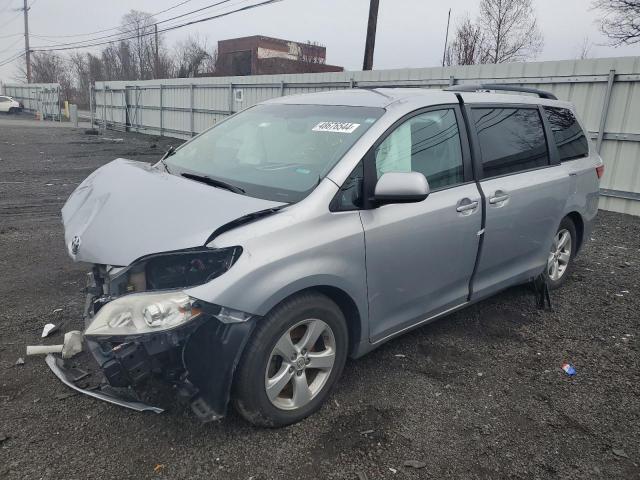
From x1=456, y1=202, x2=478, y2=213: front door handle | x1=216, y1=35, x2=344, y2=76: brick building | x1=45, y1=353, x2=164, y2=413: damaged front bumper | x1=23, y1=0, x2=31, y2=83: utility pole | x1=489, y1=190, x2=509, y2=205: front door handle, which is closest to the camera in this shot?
x1=45, y1=353, x2=164, y2=413: damaged front bumper

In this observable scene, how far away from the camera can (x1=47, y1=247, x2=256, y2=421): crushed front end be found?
2213mm

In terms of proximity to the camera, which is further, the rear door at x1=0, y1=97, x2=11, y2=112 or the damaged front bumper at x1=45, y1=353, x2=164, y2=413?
the rear door at x1=0, y1=97, x2=11, y2=112

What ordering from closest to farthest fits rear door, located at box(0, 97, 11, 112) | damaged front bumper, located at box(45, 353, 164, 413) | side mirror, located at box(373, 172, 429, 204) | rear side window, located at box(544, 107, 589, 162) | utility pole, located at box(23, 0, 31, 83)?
damaged front bumper, located at box(45, 353, 164, 413), side mirror, located at box(373, 172, 429, 204), rear side window, located at box(544, 107, 589, 162), rear door, located at box(0, 97, 11, 112), utility pole, located at box(23, 0, 31, 83)

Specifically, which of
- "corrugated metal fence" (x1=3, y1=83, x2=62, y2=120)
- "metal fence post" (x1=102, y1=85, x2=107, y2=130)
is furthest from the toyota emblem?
"corrugated metal fence" (x1=3, y1=83, x2=62, y2=120)

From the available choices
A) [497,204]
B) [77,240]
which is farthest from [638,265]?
[77,240]

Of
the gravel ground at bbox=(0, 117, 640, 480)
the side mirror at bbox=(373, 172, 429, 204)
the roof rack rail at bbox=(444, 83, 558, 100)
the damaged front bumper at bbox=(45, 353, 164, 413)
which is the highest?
the roof rack rail at bbox=(444, 83, 558, 100)

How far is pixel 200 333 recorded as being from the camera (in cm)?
225

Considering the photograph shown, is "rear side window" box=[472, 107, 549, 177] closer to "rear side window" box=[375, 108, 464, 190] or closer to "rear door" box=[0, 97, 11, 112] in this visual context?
"rear side window" box=[375, 108, 464, 190]

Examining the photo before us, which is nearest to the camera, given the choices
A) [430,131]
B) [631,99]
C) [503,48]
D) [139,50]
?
[430,131]

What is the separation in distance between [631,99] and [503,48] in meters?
22.3

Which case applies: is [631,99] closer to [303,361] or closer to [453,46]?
[303,361]

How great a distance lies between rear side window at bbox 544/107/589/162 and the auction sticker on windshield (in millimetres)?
2290

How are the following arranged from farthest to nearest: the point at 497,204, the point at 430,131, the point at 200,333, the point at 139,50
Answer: the point at 139,50, the point at 497,204, the point at 430,131, the point at 200,333

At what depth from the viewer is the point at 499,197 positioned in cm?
360
